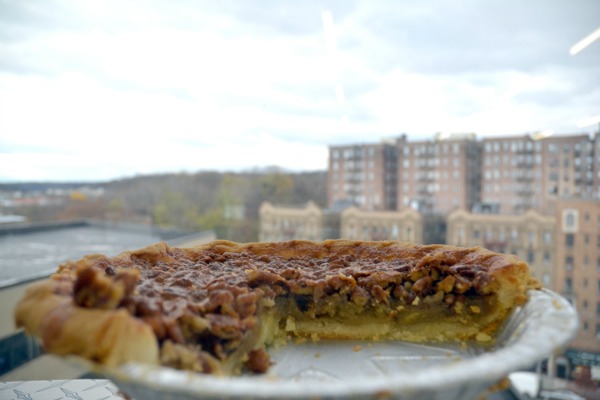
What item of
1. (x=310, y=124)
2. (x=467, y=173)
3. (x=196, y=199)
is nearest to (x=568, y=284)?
(x=467, y=173)

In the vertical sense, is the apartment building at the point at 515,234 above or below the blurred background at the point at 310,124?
below

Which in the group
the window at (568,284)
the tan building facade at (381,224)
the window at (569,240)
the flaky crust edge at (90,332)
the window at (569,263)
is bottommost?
the window at (568,284)

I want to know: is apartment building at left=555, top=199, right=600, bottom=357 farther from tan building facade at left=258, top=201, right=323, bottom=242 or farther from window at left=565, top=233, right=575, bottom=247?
→ tan building facade at left=258, top=201, right=323, bottom=242

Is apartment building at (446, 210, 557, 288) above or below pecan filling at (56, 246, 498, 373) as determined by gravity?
below

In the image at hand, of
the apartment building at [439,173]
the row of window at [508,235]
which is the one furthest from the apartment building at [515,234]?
the apartment building at [439,173]

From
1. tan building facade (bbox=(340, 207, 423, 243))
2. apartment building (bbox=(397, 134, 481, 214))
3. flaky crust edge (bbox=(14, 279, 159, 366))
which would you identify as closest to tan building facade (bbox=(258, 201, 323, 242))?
tan building facade (bbox=(340, 207, 423, 243))

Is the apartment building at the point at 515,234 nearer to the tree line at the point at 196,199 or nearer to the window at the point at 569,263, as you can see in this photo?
the window at the point at 569,263
